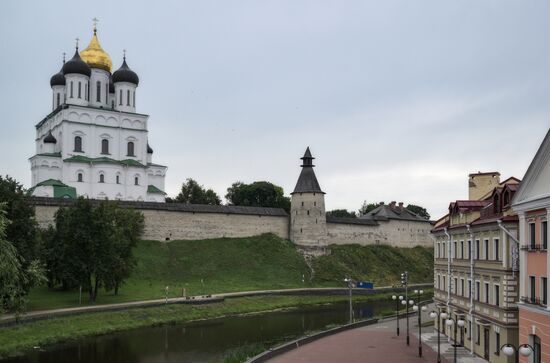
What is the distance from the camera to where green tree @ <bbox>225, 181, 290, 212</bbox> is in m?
85.7

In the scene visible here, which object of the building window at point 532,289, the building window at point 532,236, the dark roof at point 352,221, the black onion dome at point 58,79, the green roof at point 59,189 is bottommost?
the building window at point 532,289

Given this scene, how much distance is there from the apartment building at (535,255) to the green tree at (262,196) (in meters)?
67.2

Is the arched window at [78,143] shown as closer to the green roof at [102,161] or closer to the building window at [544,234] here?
the green roof at [102,161]

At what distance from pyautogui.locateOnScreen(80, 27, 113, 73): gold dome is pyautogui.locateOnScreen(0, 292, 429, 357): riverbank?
37.4m

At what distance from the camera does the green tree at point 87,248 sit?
121 ft

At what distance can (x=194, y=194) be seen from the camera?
82.7 meters

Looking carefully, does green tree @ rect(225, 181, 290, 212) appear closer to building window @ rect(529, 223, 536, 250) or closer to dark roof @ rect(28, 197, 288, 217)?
dark roof @ rect(28, 197, 288, 217)

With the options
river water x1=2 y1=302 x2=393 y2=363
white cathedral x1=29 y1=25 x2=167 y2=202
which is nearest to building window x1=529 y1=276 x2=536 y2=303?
river water x1=2 y1=302 x2=393 y2=363

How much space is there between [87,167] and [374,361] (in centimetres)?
4842

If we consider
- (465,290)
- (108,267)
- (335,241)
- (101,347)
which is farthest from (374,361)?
(335,241)

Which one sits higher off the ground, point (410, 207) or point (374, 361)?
point (410, 207)

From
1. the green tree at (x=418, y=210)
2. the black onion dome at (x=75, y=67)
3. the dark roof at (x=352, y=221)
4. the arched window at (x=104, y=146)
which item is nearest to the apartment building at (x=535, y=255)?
the dark roof at (x=352, y=221)

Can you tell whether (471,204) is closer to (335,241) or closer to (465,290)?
(465,290)

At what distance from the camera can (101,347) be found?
2886cm
